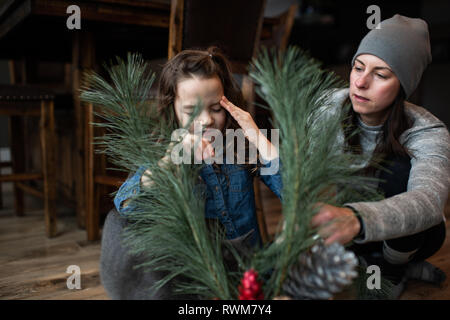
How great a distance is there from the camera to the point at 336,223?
1.62 ft

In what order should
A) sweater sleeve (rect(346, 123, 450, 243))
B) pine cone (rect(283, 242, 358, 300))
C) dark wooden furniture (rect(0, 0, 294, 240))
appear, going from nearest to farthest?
1. pine cone (rect(283, 242, 358, 300))
2. sweater sleeve (rect(346, 123, 450, 243))
3. dark wooden furniture (rect(0, 0, 294, 240))

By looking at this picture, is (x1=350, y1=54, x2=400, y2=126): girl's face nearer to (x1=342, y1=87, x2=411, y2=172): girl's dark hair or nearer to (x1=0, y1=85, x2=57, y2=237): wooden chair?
(x1=342, y1=87, x2=411, y2=172): girl's dark hair

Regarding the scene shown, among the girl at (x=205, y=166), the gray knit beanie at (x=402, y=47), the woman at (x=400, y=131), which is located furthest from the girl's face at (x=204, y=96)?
the gray knit beanie at (x=402, y=47)

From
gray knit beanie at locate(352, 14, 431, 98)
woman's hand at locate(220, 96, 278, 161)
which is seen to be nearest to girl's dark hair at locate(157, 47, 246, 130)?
woman's hand at locate(220, 96, 278, 161)

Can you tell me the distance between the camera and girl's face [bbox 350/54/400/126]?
34.1 inches

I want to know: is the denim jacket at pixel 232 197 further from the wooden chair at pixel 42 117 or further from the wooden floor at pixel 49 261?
the wooden chair at pixel 42 117

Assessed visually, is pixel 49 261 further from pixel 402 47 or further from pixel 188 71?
pixel 402 47

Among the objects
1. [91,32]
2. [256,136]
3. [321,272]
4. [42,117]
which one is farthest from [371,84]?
[42,117]

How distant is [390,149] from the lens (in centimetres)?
92

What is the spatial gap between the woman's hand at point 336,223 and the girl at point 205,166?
0.08 metres

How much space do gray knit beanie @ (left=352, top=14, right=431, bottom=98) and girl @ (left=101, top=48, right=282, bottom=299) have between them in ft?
1.08
